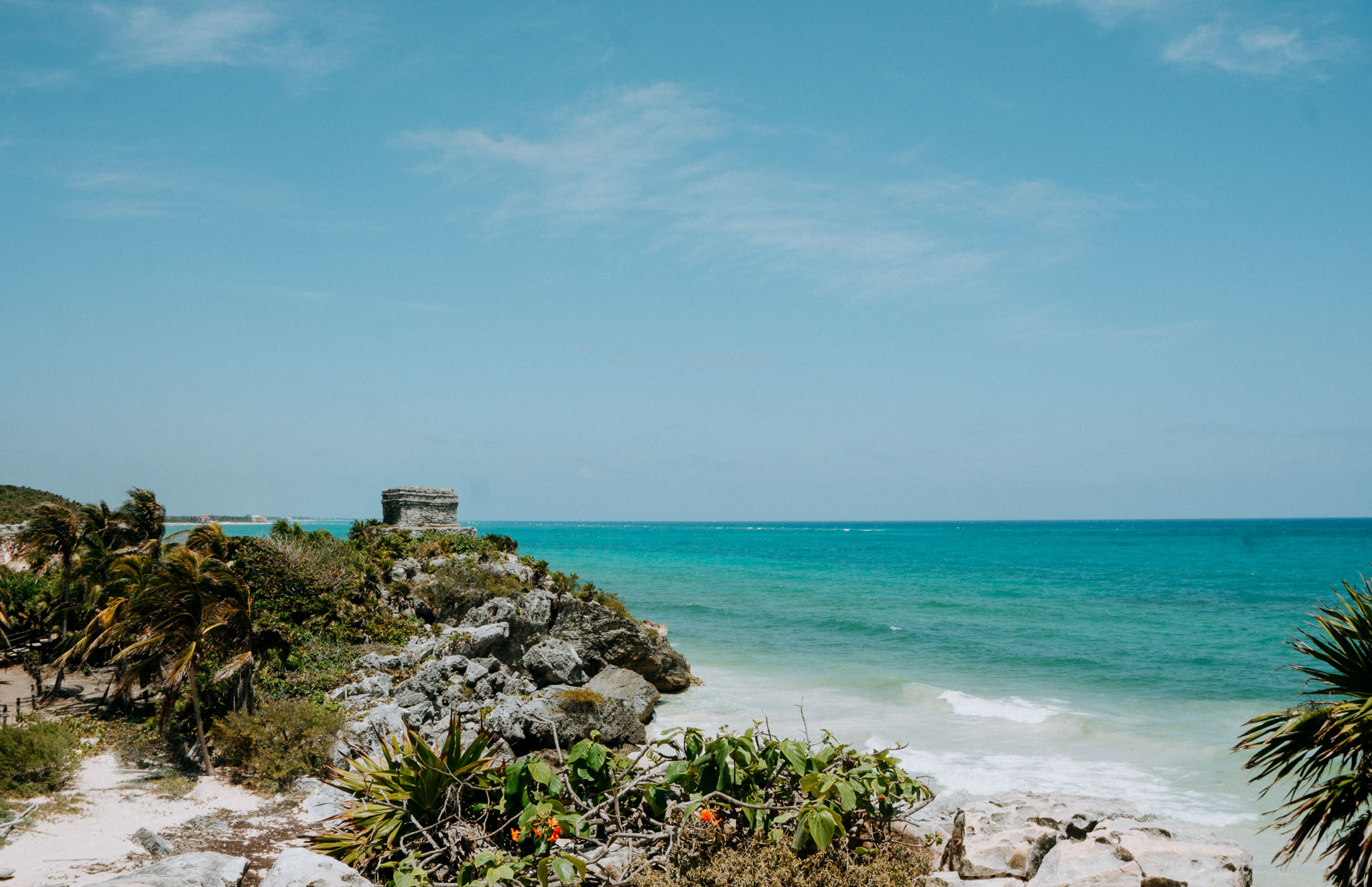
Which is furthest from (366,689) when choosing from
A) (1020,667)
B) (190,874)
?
(1020,667)

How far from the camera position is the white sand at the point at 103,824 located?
8148mm

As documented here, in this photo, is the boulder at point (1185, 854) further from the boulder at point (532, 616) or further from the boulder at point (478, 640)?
the boulder at point (532, 616)

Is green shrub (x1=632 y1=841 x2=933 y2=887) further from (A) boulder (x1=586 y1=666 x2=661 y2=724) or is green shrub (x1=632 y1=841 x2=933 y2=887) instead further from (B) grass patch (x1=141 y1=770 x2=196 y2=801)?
(A) boulder (x1=586 y1=666 x2=661 y2=724)

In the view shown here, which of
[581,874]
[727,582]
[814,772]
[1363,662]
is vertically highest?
[1363,662]

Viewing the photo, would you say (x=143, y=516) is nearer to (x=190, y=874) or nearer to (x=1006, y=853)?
(x=190, y=874)

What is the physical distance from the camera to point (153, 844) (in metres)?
8.63

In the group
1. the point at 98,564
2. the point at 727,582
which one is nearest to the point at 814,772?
the point at 98,564

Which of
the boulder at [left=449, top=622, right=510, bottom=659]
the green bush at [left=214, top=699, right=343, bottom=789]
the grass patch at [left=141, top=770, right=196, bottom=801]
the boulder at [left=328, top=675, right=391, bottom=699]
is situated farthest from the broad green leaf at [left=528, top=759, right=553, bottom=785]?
the boulder at [left=449, top=622, right=510, bottom=659]

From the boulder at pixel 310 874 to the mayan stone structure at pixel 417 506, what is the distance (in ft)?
77.2

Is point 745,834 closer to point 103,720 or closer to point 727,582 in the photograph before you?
point 103,720

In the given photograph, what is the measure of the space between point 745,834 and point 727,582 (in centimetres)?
4435

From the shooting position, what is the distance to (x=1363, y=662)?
5703mm

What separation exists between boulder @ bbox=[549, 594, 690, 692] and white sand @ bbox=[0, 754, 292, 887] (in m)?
9.84

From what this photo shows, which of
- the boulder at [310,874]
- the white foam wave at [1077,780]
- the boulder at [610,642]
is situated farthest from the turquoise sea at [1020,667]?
the boulder at [310,874]
